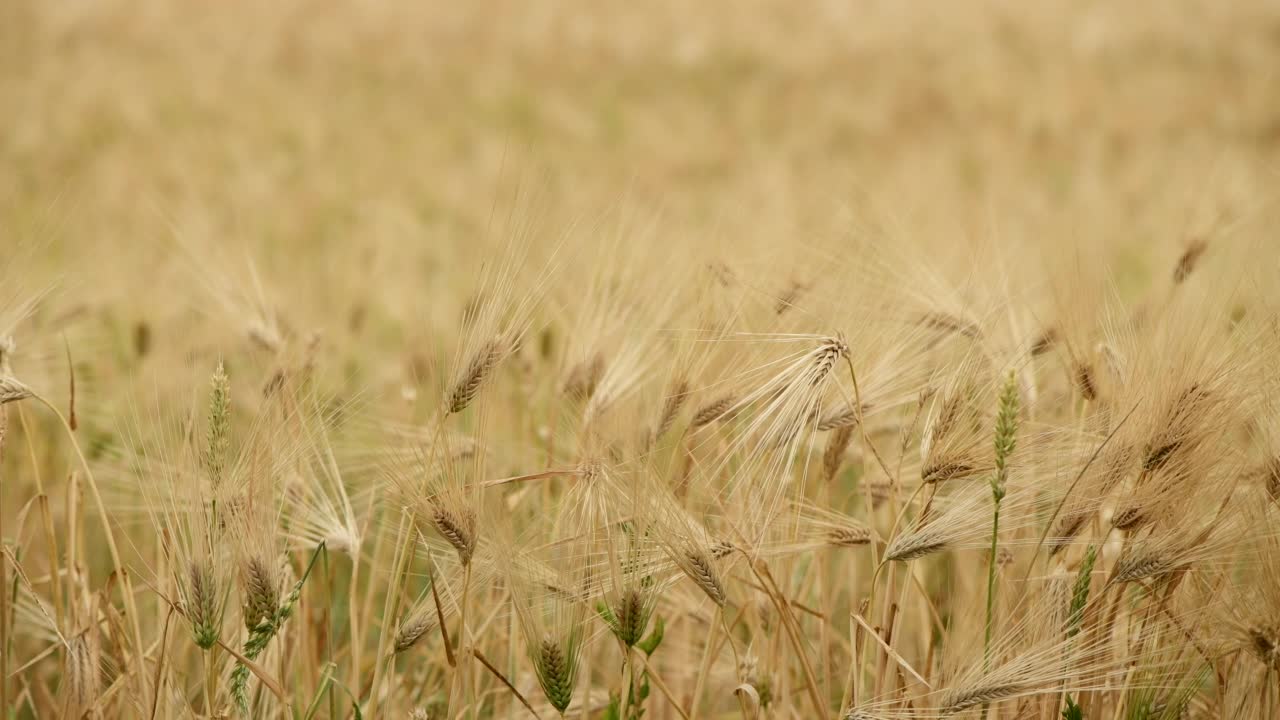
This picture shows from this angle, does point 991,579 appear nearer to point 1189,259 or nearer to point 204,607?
point 204,607

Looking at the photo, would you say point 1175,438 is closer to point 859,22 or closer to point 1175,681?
point 1175,681

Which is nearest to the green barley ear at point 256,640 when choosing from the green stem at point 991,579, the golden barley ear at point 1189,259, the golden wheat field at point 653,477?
the golden wheat field at point 653,477

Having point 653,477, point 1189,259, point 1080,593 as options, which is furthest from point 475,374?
point 1189,259

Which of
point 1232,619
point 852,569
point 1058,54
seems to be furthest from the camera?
point 1058,54

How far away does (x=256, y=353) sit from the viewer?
51.0 inches

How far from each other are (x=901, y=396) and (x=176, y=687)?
2.47ft

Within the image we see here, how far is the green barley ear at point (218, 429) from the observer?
77 cm

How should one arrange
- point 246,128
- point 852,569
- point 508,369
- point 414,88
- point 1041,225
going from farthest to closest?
point 414,88 < point 246,128 < point 1041,225 < point 508,369 < point 852,569

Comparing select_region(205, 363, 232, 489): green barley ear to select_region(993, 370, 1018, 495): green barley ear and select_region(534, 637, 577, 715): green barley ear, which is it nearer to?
select_region(534, 637, 577, 715): green barley ear

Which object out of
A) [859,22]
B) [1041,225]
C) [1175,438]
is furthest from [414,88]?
[1175,438]

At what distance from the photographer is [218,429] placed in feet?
2.56

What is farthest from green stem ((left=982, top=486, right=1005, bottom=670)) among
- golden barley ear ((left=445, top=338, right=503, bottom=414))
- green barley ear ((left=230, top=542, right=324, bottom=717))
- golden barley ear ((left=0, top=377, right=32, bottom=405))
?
golden barley ear ((left=0, top=377, right=32, bottom=405))

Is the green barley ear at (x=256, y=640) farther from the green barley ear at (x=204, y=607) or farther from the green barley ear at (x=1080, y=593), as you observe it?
the green barley ear at (x=1080, y=593)

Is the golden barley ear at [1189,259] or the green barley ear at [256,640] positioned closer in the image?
the green barley ear at [256,640]
